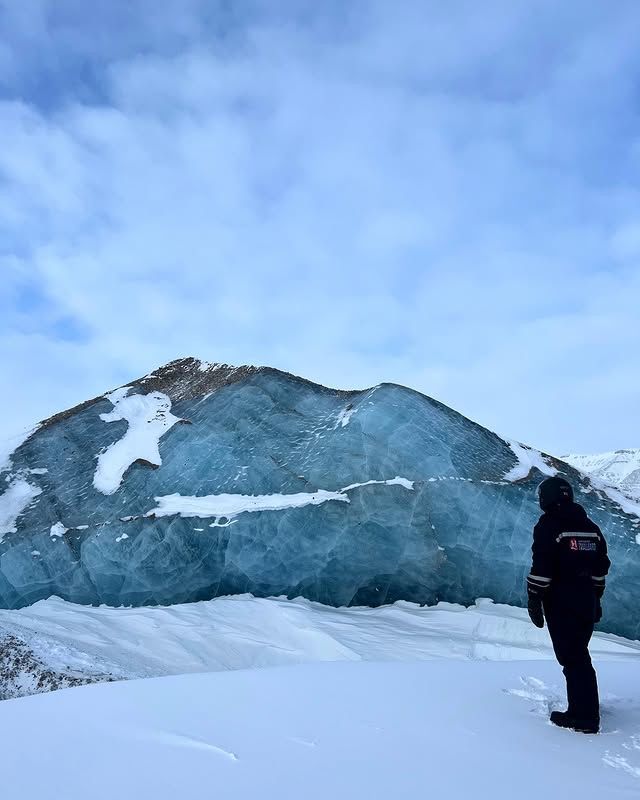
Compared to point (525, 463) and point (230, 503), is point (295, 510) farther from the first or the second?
point (525, 463)

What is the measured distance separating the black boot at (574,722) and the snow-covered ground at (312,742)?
0.07 m

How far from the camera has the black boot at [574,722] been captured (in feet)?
11.4

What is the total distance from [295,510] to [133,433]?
20.9ft

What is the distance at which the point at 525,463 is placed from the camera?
15.0 metres

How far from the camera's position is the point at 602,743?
10.7ft

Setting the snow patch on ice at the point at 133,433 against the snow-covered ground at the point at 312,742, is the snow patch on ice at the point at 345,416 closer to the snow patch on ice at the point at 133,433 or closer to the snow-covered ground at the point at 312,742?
the snow patch on ice at the point at 133,433

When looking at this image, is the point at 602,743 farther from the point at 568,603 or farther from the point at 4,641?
the point at 4,641

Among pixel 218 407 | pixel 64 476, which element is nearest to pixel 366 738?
pixel 218 407

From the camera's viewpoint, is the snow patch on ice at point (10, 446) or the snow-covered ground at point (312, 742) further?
the snow patch on ice at point (10, 446)

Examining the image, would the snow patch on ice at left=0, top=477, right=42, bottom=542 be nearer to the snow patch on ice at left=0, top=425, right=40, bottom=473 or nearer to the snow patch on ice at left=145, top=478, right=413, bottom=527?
the snow patch on ice at left=0, top=425, right=40, bottom=473

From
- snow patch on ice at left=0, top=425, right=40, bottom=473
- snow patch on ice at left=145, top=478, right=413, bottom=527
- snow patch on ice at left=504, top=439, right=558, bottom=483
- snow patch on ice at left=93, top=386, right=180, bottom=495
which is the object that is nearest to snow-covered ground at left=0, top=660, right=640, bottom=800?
snow patch on ice at left=145, top=478, right=413, bottom=527

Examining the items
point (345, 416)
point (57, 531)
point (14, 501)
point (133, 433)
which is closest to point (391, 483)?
point (345, 416)

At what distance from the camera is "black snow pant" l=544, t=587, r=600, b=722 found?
3.67 metres

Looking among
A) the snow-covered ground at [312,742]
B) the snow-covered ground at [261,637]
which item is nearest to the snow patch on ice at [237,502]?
the snow-covered ground at [261,637]
